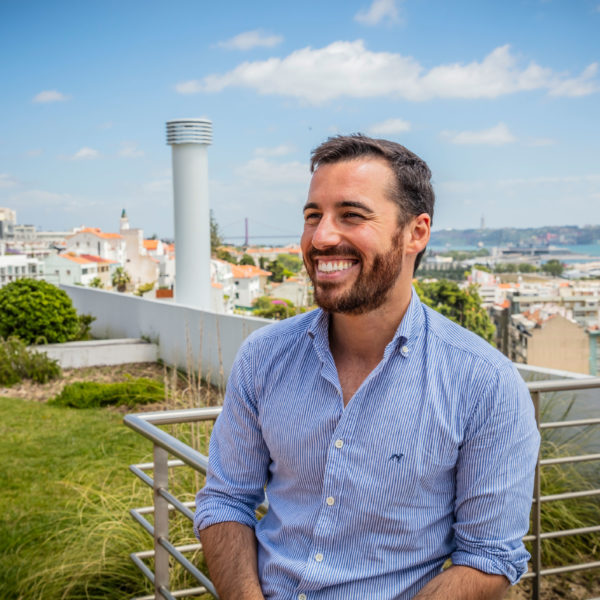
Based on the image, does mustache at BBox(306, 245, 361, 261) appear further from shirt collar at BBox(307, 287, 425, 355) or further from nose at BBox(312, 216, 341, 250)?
shirt collar at BBox(307, 287, 425, 355)

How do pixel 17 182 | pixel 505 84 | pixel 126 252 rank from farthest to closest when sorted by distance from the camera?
pixel 505 84 < pixel 17 182 < pixel 126 252

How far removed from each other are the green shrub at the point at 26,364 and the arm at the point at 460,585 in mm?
7795

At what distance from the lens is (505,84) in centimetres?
6744

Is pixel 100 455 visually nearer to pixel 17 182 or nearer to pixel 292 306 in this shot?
pixel 292 306

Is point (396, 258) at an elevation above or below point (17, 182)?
below

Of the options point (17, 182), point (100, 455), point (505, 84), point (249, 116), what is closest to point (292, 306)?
point (100, 455)

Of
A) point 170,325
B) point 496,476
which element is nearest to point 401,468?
point 496,476

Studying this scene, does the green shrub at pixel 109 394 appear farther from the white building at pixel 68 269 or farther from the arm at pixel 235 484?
the white building at pixel 68 269

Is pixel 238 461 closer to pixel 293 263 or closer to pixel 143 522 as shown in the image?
pixel 143 522

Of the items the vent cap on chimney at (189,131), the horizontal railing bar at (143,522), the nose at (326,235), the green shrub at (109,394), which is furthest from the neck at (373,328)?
the vent cap on chimney at (189,131)

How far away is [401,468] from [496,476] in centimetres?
13

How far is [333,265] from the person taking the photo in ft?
3.69

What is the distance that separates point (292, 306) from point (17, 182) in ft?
189

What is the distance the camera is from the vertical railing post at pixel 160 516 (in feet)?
5.33
